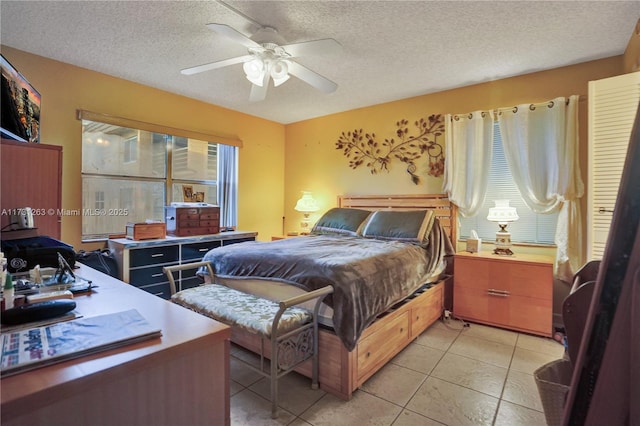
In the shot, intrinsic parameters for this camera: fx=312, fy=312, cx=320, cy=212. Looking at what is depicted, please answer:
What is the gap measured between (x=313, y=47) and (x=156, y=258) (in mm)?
2446

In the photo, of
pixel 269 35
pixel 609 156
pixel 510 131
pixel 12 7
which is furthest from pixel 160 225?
pixel 609 156

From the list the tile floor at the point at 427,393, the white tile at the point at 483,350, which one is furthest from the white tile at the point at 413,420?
the white tile at the point at 483,350

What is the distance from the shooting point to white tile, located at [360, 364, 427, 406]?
6.23 feet

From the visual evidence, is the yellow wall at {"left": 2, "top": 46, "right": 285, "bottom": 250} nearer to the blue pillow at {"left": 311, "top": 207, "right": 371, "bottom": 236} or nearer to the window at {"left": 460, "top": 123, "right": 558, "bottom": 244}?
the blue pillow at {"left": 311, "top": 207, "right": 371, "bottom": 236}

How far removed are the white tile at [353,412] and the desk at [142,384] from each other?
41.0 inches

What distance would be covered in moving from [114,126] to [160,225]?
3.79 ft

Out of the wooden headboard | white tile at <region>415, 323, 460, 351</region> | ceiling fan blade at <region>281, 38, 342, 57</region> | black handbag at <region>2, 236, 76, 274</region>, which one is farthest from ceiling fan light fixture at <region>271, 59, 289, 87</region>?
white tile at <region>415, 323, 460, 351</region>

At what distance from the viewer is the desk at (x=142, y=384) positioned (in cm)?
58

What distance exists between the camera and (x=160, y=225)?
3252 millimetres

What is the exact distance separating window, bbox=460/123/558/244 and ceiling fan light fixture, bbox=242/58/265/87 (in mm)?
2442

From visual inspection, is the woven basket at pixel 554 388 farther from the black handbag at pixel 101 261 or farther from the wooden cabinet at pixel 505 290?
the black handbag at pixel 101 261

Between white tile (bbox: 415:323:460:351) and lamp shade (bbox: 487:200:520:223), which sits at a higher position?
lamp shade (bbox: 487:200:520:223)

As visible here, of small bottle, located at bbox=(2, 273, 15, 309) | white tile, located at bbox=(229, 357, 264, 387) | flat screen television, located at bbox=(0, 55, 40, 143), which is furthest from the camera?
white tile, located at bbox=(229, 357, 264, 387)

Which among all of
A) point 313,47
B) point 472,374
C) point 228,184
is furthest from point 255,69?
point 472,374
